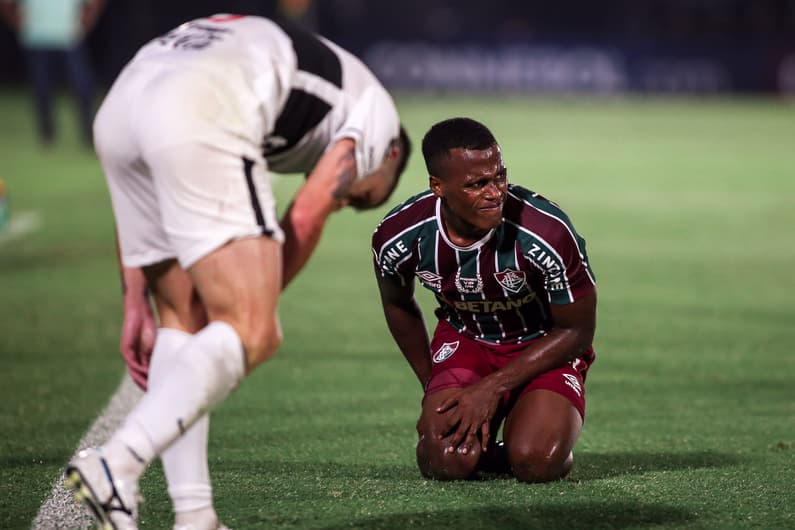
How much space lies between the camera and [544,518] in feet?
13.8

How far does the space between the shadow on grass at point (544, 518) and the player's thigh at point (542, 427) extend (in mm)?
312

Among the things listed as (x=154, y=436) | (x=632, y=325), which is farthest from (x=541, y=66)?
(x=154, y=436)

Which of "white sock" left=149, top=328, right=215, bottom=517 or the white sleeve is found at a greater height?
the white sleeve

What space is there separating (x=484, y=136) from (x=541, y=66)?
85.3 ft

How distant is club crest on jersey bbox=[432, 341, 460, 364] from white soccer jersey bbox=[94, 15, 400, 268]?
1381mm

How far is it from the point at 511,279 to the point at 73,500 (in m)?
1.75

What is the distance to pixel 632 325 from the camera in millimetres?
8109

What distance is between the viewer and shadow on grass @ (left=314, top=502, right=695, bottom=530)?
4.13 m

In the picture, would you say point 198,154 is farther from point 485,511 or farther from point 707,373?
point 707,373

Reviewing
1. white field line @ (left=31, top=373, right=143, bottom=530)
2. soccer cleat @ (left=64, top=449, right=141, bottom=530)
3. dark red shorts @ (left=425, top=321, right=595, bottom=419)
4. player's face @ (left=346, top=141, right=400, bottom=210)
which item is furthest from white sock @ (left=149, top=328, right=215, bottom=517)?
dark red shorts @ (left=425, top=321, right=595, bottom=419)

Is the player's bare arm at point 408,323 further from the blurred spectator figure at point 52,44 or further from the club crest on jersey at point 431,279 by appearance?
the blurred spectator figure at point 52,44

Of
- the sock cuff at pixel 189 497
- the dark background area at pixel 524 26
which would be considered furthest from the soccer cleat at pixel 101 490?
the dark background area at pixel 524 26

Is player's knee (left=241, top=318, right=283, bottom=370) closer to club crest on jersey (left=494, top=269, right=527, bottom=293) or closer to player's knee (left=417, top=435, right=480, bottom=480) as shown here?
player's knee (left=417, top=435, right=480, bottom=480)

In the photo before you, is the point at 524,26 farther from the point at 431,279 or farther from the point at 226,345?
the point at 226,345
